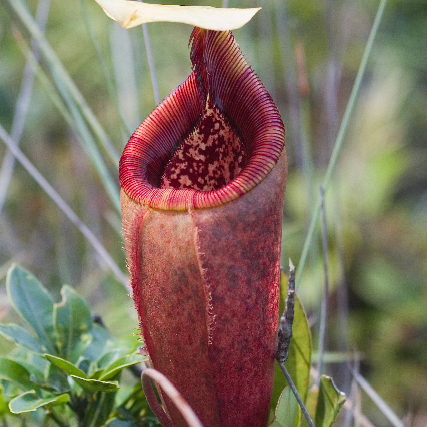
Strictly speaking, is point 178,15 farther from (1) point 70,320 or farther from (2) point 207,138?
(1) point 70,320

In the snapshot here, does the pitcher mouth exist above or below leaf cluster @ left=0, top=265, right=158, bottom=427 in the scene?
above

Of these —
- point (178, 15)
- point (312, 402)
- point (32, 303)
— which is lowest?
point (312, 402)

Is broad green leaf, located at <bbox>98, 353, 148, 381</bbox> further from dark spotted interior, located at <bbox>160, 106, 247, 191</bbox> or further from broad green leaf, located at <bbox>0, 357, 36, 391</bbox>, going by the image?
dark spotted interior, located at <bbox>160, 106, 247, 191</bbox>

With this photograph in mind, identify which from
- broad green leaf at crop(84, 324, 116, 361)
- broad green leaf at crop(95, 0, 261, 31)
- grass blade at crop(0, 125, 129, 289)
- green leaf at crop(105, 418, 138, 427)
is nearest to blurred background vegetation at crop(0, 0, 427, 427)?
grass blade at crop(0, 125, 129, 289)

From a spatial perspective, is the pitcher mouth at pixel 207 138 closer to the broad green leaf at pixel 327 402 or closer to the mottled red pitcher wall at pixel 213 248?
the mottled red pitcher wall at pixel 213 248

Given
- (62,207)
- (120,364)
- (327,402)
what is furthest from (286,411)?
(62,207)

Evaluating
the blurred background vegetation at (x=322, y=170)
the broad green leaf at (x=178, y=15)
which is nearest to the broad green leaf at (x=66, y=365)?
the broad green leaf at (x=178, y=15)
